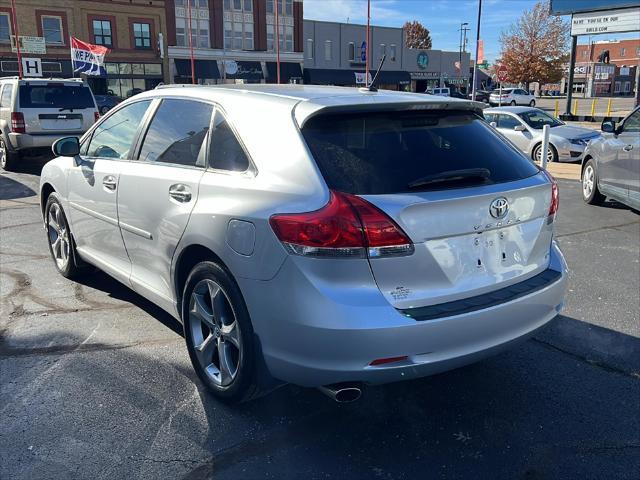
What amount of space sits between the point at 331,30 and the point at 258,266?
63944mm

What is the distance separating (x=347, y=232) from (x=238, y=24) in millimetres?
57690

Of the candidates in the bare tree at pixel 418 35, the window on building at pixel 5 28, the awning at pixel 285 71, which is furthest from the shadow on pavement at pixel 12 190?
the bare tree at pixel 418 35

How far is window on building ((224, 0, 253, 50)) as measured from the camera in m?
55.2

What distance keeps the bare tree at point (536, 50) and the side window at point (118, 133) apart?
166ft

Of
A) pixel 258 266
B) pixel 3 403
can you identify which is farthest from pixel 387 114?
pixel 3 403

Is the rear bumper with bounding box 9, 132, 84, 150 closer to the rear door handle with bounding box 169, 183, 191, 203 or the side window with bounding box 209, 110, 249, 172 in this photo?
the rear door handle with bounding box 169, 183, 191, 203

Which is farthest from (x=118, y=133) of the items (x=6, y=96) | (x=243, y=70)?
(x=243, y=70)

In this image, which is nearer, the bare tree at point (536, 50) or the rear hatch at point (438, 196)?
the rear hatch at point (438, 196)

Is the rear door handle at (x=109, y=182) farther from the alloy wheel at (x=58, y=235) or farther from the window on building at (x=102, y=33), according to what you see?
the window on building at (x=102, y=33)

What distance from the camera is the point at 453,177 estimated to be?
2.81 meters

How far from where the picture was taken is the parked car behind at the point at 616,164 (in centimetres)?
741

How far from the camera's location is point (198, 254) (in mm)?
3205

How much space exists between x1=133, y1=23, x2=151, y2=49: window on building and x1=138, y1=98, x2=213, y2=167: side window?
2009 inches

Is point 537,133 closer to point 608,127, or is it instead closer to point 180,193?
point 608,127
